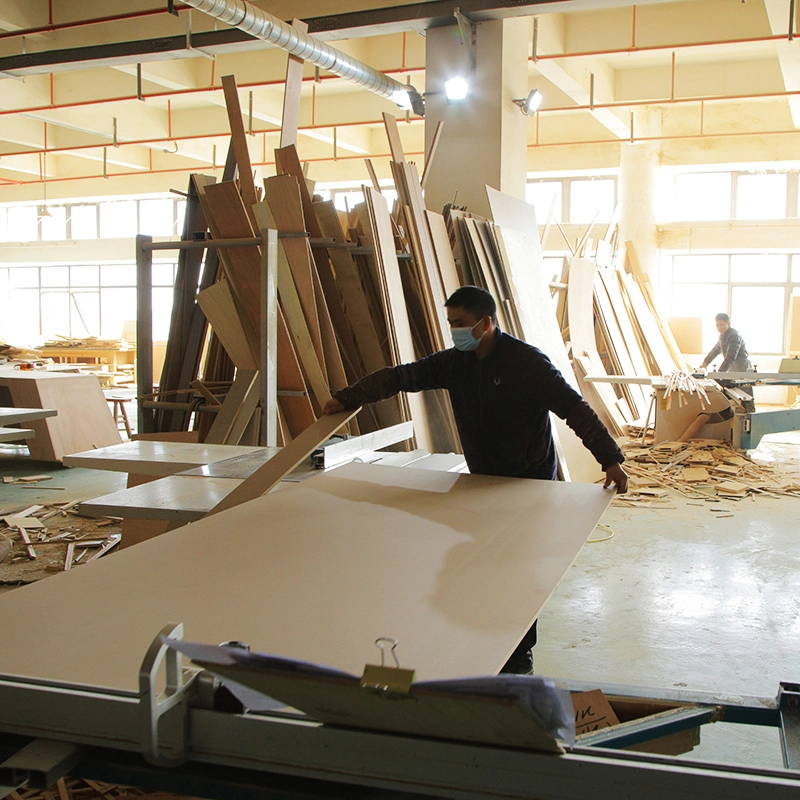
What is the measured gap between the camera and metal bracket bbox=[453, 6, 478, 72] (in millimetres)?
6697

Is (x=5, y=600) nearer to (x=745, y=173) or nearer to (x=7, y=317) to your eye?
(x=745, y=173)

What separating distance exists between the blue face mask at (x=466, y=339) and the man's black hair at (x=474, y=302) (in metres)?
0.04

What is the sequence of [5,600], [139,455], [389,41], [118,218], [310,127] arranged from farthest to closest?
[118,218]
[310,127]
[389,41]
[139,455]
[5,600]

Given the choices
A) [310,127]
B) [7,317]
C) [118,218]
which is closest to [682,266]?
[310,127]

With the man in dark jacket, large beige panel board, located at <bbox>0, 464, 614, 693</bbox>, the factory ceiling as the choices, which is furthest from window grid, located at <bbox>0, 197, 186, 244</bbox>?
large beige panel board, located at <bbox>0, 464, 614, 693</bbox>

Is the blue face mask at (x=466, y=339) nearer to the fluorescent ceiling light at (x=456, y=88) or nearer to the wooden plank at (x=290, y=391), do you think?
the wooden plank at (x=290, y=391)

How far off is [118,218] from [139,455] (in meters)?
16.2

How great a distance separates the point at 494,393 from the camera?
3.04 m

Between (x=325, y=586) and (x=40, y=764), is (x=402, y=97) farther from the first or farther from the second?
(x=40, y=764)

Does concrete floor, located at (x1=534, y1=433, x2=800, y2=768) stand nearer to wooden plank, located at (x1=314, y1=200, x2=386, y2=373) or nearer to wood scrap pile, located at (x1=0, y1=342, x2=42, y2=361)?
wooden plank, located at (x1=314, y1=200, x2=386, y2=373)

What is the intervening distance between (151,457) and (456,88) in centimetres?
484

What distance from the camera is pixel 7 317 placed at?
61.7ft

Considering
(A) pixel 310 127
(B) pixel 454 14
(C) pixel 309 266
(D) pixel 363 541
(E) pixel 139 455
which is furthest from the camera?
(A) pixel 310 127

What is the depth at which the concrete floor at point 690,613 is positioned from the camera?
3166 mm
